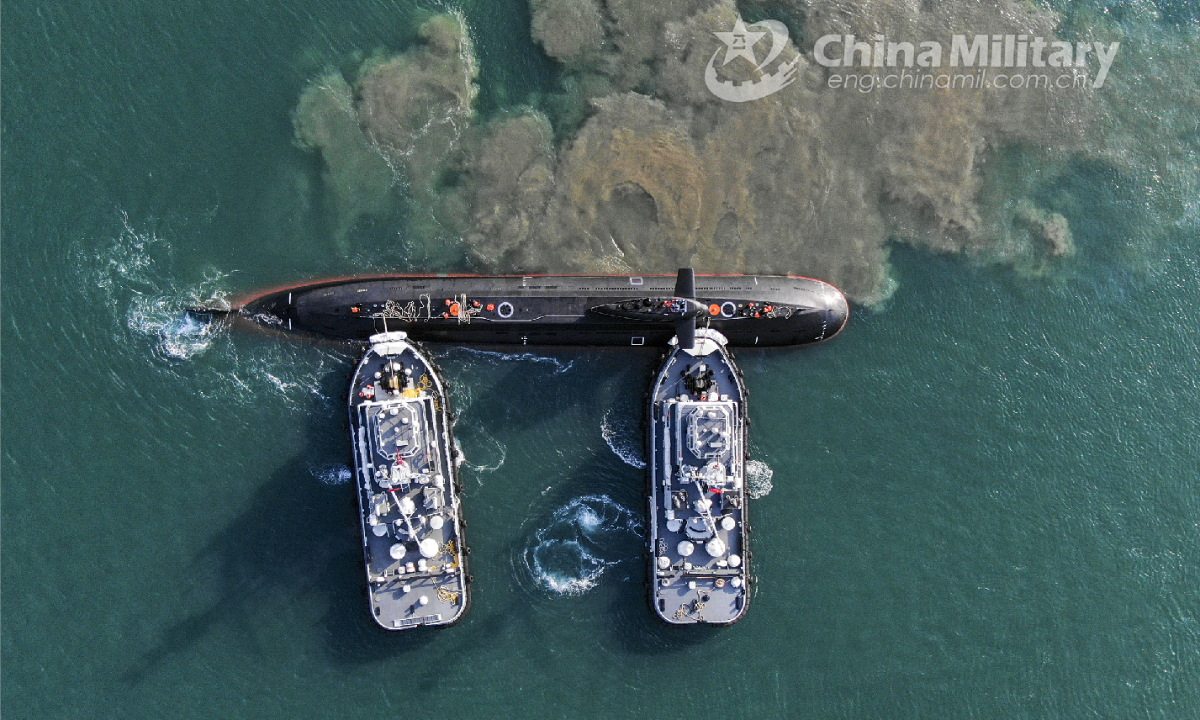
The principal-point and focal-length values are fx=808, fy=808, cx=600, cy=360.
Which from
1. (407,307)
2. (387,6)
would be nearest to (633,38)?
(387,6)

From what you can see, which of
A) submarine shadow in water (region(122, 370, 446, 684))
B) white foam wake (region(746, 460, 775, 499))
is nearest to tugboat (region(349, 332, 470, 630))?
submarine shadow in water (region(122, 370, 446, 684))

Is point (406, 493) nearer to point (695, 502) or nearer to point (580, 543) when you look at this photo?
point (580, 543)

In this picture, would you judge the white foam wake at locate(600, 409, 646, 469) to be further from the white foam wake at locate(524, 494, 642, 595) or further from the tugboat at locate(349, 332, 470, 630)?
the tugboat at locate(349, 332, 470, 630)

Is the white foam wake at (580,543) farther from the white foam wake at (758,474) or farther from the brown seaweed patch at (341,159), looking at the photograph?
the brown seaweed patch at (341,159)

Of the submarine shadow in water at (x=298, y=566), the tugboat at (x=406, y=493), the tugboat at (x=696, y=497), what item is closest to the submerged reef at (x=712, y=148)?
the tugboat at (x=696, y=497)

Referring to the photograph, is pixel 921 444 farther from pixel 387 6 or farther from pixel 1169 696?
pixel 387 6

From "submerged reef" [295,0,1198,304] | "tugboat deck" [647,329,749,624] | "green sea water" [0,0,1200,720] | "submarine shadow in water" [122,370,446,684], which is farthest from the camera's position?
"submerged reef" [295,0,1198,304]
